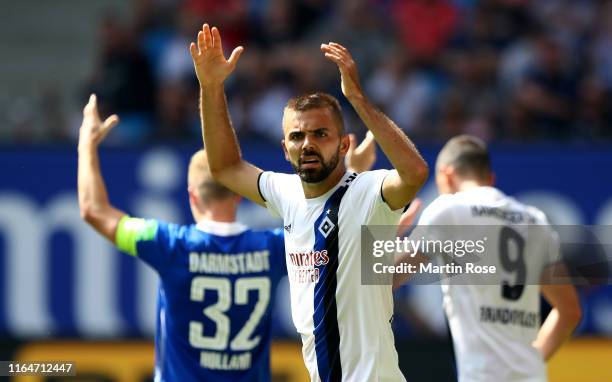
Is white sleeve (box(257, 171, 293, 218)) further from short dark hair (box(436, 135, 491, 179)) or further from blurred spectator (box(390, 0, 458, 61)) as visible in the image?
blurred spectator (box(390, 0, 458, 61))

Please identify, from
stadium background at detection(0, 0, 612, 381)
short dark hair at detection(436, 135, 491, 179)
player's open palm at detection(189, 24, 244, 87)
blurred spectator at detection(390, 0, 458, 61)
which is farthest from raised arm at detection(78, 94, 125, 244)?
blurred spectator at detection(390, 0, 458, 61)

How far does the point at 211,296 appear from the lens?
22.2 ft

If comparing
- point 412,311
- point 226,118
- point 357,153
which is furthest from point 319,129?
point 412,311

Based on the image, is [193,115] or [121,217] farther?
[193,115]

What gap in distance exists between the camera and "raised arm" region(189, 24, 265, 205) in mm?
5980

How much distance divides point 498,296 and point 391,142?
6.18 feet

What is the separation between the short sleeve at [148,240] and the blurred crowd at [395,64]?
537cm

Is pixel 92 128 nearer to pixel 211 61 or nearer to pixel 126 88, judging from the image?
pixel 211 61

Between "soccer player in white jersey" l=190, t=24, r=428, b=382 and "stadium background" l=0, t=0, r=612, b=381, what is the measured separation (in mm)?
5005

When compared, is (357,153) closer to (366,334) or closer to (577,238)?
(366,334)

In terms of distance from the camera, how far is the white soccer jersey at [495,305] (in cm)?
681

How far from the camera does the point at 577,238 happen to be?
9094 millimetres

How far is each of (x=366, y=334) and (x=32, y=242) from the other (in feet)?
20.0

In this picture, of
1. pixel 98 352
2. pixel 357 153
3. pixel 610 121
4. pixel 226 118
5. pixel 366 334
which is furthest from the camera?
pixel 610 121
